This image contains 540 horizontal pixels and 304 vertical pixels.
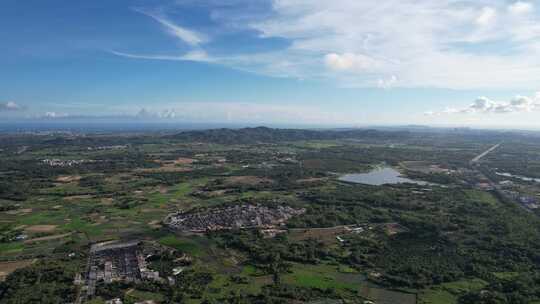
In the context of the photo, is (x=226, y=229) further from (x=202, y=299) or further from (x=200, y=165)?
(x=200, y=165)

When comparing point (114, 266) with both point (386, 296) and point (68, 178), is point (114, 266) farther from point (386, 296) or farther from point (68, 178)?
point (68, 178)

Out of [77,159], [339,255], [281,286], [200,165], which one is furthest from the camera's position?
[77,159]

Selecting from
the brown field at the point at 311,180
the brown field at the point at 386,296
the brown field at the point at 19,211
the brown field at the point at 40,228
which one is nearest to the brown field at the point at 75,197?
the brown field at the point at 19,211

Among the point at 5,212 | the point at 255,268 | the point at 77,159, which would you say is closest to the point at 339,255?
the point at 255,268

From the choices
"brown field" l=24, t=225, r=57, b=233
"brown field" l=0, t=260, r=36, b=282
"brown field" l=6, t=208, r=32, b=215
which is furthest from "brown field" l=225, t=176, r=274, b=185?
"brown field" l=0, t=260, r=36, b=282

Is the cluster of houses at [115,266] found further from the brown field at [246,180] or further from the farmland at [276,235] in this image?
the brown field at [246,180]

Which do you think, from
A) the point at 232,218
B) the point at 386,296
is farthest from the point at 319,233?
the point at 386,296
